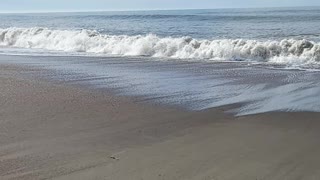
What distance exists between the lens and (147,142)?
16.8 ft

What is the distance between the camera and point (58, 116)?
647 cm

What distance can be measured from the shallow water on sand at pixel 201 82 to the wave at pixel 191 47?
7.20ft

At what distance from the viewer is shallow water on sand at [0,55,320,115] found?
7406 millimetres

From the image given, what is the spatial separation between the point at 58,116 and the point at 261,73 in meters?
6.16

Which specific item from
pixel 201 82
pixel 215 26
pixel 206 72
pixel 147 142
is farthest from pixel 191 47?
pixel 215 26

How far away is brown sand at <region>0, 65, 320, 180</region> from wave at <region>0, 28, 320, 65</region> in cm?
806

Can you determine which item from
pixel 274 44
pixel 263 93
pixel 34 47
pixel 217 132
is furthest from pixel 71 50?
pixel 217 132

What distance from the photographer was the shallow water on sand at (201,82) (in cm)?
741

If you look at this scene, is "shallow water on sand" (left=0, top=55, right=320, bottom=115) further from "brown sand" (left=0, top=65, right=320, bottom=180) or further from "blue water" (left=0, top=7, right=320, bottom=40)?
"blue water" (left=0, top=7, right=320, bottom=40)

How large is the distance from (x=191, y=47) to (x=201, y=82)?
7072mm

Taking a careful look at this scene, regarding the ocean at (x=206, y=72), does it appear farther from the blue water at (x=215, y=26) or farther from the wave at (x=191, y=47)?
the blue water at (x=215, y=26)

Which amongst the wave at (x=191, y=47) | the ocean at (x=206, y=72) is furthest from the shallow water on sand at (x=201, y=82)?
the wave at (x=191, y=47)

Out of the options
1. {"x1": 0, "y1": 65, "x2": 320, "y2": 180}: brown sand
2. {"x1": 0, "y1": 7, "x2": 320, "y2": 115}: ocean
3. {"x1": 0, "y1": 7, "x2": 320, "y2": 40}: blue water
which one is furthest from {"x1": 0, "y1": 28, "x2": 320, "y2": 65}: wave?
{"x1": 0, "y1": 65, "x2": 320, "y2": 180}: brown sand

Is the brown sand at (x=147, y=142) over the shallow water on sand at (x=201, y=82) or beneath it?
over
